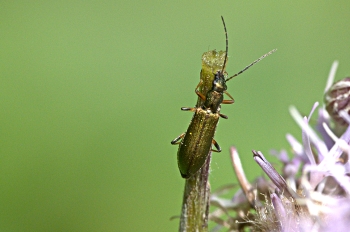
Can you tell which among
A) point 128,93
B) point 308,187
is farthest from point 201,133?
point 128,93

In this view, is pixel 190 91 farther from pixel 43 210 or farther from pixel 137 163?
pixel 43 210

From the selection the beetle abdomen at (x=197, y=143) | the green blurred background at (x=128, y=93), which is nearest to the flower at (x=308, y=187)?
the beetle abdomen at (x=197, y=143)

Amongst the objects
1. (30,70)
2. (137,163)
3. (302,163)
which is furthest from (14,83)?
(302,163)

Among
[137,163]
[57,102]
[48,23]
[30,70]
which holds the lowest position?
[137,163]

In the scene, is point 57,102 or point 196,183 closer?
point 196,183

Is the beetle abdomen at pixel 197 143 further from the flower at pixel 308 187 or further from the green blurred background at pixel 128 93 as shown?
the green blurred background at pixel 128 93

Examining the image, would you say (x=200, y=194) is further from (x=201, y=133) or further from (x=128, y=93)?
(x=128, y=93)
